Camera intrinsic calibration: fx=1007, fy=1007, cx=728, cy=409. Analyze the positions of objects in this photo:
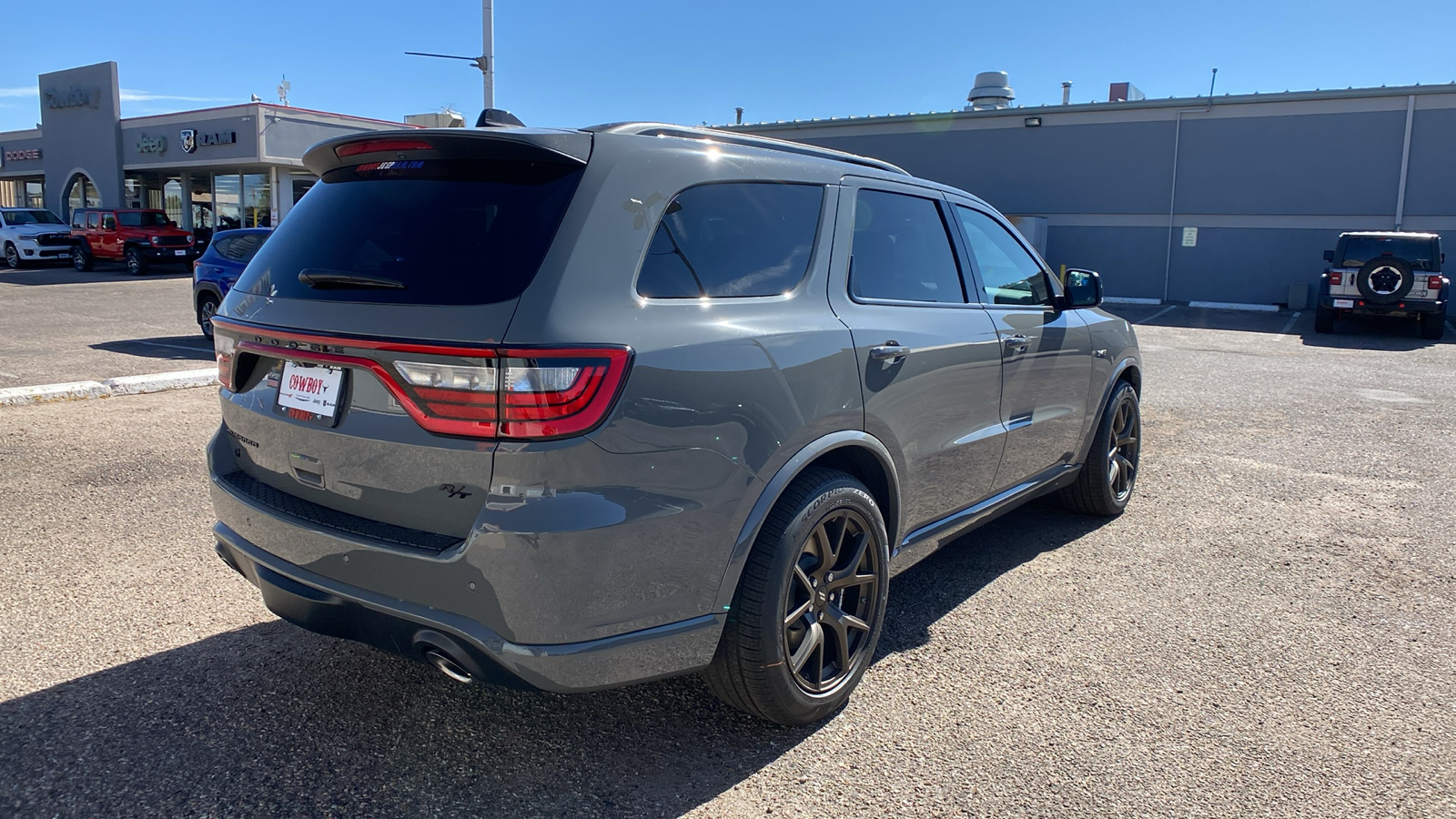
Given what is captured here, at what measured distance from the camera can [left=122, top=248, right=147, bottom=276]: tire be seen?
26.6 meters

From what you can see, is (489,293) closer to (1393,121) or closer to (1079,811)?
(1079,811)

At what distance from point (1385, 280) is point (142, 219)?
29.7 m

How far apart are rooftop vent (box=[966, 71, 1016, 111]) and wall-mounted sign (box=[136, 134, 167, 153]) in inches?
1025

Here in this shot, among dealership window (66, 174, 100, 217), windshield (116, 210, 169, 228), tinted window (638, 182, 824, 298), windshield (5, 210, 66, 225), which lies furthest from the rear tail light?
dealership window (66, 174, 100, 217)

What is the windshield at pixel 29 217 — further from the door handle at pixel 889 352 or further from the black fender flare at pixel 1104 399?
the door handle at pixel 889 352

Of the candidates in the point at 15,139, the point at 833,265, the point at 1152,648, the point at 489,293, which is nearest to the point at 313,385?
the point at 489,293

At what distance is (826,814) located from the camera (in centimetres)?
267

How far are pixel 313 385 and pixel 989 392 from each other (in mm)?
2522

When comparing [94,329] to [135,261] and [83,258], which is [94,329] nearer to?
[135,261]

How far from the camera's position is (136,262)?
26750 mm

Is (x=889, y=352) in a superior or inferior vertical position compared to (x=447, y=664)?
superior

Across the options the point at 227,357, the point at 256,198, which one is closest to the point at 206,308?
the point at 227,357

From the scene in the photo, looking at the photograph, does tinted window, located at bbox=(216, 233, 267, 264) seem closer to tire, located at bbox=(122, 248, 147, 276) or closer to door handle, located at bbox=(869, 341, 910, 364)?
door handle, located at bbox=(869, 341, 910, 364)

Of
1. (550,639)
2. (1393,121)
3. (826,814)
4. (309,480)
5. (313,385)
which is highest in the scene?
(1393,121)
